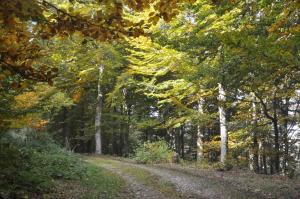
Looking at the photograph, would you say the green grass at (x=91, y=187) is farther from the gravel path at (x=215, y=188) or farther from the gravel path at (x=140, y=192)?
the gravel path at (x=215, y=188)

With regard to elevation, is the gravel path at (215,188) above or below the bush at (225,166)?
below

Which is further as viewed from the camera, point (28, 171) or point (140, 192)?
point (140, 192)

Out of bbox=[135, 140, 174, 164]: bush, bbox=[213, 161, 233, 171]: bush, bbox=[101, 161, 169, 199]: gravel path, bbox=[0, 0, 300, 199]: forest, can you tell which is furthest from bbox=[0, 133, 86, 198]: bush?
bbox=[135, 140, 174, 164]: bush

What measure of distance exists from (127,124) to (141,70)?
11.5 meters

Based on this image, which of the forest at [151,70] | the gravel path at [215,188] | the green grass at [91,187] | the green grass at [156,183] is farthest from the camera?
the green grass at [156,183]

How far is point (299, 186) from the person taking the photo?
40.0ft

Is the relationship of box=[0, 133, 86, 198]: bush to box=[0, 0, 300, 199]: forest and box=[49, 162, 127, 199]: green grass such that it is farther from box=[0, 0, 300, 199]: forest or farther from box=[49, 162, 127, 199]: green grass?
box=[49, 162, 127, 199]: green grass

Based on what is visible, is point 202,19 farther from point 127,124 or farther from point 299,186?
point 127,124

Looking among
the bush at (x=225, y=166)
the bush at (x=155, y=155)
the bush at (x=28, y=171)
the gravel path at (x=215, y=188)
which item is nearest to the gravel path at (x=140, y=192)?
the gravel path at (x=215, y=188)

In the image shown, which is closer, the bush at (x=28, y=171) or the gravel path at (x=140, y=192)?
the bush at (x=28, y=171)

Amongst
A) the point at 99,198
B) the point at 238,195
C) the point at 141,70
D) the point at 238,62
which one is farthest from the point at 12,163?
the point at 141,70

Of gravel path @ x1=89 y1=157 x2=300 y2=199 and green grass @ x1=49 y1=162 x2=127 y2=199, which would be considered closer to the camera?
green grass @ x1=49 y1=162 x2=127 y2=199

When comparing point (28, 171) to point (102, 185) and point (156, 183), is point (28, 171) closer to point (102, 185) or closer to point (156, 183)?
point (102, 185)

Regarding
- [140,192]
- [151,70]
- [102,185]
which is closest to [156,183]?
[140,192]
